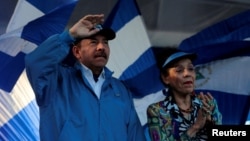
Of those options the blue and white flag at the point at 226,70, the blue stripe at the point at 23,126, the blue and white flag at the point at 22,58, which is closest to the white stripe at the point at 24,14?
the blue and white flag at the point at 22,58

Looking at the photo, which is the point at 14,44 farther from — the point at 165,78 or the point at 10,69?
the point at 165,78

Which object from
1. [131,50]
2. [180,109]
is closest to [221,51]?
[131,50]

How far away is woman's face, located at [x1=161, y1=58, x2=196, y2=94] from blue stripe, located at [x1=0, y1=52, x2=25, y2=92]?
59cm

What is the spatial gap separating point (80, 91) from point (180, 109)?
0.43 metres

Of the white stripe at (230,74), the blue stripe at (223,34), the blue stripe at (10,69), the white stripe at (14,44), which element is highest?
the white stripe at (14,44)

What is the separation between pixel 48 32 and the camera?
1777mm

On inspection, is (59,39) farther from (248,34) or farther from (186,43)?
(248,34)

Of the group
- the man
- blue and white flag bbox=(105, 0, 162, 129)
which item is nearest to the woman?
the man

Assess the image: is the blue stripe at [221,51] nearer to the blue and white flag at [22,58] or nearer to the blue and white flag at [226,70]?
the blue and white flag at [226,70]

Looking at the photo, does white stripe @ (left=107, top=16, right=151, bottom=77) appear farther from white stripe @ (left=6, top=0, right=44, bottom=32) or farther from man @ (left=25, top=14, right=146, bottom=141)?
man @ (left=25, top=14, right=146, bottom=141)

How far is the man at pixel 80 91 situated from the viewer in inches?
55.9

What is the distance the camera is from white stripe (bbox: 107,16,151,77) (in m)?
2.11

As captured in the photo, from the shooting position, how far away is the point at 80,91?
4.91 ft

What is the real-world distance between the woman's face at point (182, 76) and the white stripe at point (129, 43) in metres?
0.38
